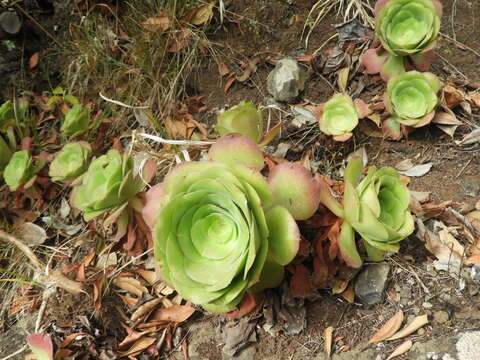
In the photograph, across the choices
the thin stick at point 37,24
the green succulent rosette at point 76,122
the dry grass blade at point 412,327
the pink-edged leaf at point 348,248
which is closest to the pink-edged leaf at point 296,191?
the pink-edged leaf at point 348,248

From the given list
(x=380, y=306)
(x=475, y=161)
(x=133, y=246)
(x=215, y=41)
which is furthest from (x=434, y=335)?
(x=215, y=41)

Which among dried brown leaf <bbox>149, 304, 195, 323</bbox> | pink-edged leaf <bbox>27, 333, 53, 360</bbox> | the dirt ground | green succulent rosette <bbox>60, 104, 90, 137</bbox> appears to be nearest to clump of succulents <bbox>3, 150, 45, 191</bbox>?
green succulent rosette <bbox>60, 104, 90, 137</bbox>

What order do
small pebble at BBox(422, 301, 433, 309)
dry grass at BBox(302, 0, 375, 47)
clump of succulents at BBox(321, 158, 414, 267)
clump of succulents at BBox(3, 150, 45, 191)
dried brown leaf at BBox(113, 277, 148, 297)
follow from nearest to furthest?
clump of succulents at BBox(321, 158, 414, 267), small pebble at BBox(422, 301, 433, 309), dried brown leaf at BBox(113, 277, 148, 297), clump of succulents at BBox(3, 150, 45, 191), dry grass at BBox(302, 0, 375, 47)

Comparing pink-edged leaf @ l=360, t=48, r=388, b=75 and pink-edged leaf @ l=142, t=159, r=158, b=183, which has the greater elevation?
pink-edged leaf @ l=360, t=48, r=388, b=75

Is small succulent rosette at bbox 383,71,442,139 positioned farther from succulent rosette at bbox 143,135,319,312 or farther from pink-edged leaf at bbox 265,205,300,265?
pink-edged leaf at bbox 265,205,300,265

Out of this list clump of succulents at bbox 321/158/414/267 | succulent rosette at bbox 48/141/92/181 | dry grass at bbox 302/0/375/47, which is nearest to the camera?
clump of succulents at bbox 321/158/414/267

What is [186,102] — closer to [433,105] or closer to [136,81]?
[136,81]

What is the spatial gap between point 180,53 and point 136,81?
0.25 meters

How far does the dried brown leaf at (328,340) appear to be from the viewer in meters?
1.16

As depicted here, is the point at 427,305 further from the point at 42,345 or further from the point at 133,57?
the point at 133,57

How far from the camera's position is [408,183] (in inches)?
56.9

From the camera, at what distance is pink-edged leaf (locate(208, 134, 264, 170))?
1.12m

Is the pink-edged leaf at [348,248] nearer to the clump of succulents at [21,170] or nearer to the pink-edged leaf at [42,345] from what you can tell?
the pink-edged leaf at [42,345]

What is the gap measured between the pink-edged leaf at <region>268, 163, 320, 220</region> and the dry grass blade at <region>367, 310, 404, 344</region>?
1.28 ft
